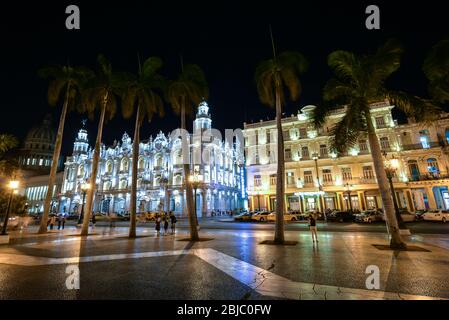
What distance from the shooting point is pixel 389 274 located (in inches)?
262

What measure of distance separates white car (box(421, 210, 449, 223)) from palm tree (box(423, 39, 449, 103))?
18257 millimetres

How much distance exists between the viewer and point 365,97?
1259 centimetres

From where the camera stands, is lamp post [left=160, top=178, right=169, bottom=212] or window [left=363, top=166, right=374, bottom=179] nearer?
window [left=363, top=166, right=374, bottom=179]

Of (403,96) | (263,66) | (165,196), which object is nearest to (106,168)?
(165,196)

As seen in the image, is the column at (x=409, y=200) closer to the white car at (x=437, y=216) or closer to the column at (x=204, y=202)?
the white car at (x=437, y=216)

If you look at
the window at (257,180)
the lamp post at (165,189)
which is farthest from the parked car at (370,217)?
the lamp post at (165,189)

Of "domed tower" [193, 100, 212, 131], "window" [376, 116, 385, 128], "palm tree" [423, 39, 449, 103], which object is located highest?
"domed tower" [193, 100, 212, 131]

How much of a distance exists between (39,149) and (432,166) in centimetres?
14128

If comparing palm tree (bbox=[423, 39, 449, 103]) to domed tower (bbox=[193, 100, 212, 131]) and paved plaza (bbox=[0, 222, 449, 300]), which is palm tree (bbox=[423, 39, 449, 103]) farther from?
domed tower (bbox=[193, 100, 212, 131])

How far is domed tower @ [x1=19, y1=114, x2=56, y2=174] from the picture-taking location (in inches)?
4141

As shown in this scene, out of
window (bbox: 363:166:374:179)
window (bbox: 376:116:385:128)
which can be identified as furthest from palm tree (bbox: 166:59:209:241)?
window (bbox: 376:116:385:128)

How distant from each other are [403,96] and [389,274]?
31.9 ft

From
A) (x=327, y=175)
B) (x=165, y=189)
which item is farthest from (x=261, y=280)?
(x=165, y=189)
